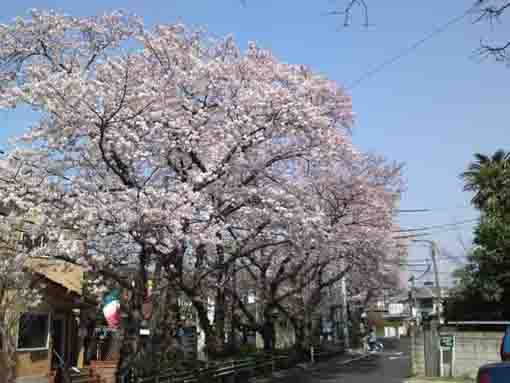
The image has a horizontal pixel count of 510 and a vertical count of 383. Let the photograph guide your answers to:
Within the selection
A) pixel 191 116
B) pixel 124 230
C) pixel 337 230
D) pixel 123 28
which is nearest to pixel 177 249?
pixel 124 230

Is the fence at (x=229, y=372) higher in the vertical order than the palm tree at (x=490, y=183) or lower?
lower

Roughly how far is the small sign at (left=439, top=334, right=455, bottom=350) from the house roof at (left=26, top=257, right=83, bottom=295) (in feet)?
39.0

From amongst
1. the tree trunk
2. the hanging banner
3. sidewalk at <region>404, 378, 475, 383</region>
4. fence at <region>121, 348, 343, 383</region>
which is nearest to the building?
the hanging banner

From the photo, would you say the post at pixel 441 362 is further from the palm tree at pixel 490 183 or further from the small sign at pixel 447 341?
the palm tree at pixel 490 183

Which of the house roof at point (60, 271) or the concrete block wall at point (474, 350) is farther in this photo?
the house roof at point (60, 271)

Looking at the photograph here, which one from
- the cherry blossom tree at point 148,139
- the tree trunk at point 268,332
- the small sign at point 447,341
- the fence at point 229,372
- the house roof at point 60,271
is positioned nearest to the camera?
the cherry blossom tree at point 148,139

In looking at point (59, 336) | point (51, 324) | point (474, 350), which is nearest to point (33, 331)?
point (51, 324)

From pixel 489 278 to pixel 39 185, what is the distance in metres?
16.1

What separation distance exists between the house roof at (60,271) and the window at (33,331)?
125 cm

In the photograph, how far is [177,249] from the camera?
15.0 meters

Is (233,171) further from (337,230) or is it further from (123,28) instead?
(337,230)

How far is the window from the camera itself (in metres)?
17.2

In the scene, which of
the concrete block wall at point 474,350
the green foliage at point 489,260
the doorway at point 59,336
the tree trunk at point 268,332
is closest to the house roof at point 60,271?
the doorway at point 59,336

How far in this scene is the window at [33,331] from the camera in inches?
676
